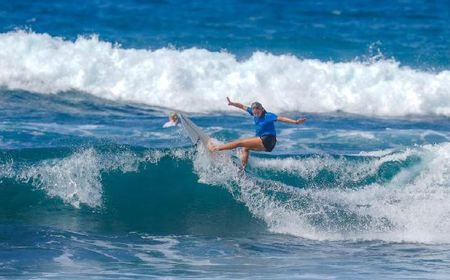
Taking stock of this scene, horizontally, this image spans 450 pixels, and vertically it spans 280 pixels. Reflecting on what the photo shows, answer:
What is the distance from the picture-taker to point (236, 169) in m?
15.4

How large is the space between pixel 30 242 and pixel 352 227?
4.87 meters

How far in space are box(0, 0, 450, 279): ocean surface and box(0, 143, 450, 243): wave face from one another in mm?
33

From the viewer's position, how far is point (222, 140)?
724 inches

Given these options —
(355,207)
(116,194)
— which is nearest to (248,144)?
(355,207)

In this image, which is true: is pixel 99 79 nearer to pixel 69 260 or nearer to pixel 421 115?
pixel 421 115

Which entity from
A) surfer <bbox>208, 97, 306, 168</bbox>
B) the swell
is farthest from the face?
the swell

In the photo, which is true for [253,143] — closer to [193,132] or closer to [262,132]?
[262,132]

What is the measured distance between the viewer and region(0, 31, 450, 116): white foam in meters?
23.3

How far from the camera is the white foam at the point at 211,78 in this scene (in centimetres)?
2331

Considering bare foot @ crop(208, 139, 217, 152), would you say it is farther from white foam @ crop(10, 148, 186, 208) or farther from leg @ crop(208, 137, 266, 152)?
white foam @ crop(10, 148, 186, 208)

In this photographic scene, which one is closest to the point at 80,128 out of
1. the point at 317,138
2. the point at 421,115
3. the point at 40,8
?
the point at 317,138

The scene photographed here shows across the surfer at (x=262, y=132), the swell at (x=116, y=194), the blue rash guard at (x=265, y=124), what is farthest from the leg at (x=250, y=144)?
the swell at (x=116, y=194)

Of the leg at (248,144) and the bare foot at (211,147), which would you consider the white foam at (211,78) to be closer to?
the bare foot at (211,147)

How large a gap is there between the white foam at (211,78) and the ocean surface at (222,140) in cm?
6
